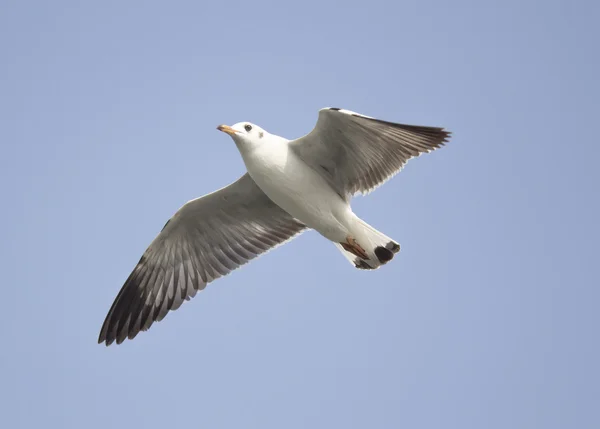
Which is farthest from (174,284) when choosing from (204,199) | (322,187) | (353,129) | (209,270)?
(353,129)

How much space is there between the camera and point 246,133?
1008 centimetres

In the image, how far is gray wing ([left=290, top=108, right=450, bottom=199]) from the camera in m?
9.77

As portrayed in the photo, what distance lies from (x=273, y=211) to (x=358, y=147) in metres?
1.98

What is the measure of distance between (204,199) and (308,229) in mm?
1535

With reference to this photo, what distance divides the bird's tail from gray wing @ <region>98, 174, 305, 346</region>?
4.24ft

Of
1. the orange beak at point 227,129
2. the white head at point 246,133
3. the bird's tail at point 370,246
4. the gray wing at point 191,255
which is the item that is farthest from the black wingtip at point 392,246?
the orange beak at point 227,129

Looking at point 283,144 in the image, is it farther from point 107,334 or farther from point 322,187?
point 107,334

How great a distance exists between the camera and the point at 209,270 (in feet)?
39.7

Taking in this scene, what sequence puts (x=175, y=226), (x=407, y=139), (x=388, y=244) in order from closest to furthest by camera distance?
1. (x=407, y=139)
2. (x=388, y=244)
3. (x=175, y=226)

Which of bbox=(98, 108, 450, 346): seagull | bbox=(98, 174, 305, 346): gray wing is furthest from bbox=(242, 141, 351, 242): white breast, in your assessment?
bbox=(98, 174, 305, 346): gray wing

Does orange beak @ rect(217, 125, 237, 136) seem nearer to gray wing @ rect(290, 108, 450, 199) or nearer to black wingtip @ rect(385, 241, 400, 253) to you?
gray wing @ rect(290, 108, 450, 199)

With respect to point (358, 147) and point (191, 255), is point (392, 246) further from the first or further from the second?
point (191, 255)

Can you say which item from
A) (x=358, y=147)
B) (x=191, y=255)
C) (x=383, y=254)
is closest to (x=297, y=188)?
(x=358, y=147)

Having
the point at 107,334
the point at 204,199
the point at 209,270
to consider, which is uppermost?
the point at 204,199
